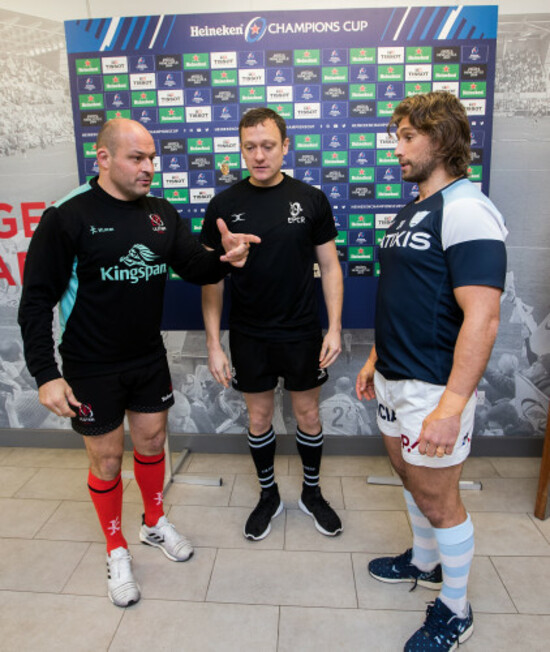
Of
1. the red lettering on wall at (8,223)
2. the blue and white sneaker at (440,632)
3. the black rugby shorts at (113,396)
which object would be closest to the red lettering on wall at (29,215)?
the red lettering on wall at (8,223)

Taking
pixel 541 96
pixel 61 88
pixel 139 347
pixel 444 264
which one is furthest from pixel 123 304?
pixel 541 96

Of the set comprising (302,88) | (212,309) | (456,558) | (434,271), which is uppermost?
(302,88)

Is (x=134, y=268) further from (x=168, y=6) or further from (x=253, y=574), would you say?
(x=168, y=6)

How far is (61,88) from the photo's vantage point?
8.18ft

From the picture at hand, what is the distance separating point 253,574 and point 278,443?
982 millimetres

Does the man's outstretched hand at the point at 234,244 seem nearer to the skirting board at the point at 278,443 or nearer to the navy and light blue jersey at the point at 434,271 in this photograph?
the navy and light blue jersey at the point at 434,271

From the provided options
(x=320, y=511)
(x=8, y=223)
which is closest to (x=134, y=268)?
(x=320, y=511)

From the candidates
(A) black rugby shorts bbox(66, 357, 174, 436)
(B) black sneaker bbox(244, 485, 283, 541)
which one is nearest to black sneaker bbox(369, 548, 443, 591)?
(B) black sneaker bbox(244, 485, 283, 541)

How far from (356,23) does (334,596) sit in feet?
7.48

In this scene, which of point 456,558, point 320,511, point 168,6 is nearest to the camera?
point 456,558

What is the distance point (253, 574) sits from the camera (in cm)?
189

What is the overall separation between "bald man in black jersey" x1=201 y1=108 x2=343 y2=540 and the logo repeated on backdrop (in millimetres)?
342

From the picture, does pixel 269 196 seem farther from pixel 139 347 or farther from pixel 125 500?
pixel 125 500

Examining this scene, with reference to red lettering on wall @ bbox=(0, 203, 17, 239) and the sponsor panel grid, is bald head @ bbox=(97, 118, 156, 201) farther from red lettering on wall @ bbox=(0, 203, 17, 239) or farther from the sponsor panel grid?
red lettering on wall @ bbox=(0, 203, 17, 239)
